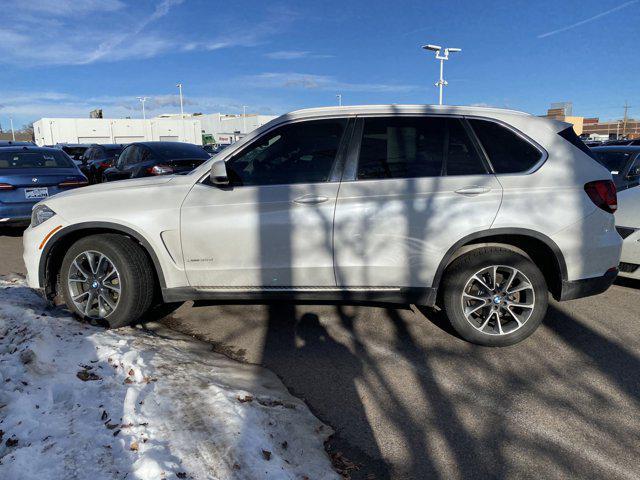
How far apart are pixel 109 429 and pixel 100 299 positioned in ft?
6.15

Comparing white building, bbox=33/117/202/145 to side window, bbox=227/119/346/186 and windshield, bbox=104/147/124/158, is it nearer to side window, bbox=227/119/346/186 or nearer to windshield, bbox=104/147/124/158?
windshield, bbox=104/147/124/158

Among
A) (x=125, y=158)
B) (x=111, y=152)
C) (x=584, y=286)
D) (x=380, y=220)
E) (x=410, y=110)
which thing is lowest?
(x=584, y=286)

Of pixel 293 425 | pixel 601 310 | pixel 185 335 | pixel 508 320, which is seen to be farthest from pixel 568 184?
pixel 185 335

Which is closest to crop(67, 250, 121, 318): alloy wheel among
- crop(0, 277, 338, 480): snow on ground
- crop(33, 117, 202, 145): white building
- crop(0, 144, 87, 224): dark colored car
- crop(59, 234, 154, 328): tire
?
crop(59, 234, 154, 328): tire

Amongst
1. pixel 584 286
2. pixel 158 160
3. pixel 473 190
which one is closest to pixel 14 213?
pixel 158 160

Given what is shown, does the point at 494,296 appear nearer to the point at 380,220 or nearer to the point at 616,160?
the point at 380,220

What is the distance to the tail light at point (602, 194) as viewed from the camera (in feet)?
12.3

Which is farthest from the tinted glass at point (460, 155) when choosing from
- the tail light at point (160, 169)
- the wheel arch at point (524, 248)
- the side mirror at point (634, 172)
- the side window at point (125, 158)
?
the side window at point (125, 158)

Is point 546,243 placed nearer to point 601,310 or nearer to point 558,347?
point 558,347

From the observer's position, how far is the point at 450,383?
344 cm

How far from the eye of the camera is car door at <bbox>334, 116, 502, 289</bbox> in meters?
3.74

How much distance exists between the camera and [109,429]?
2.53 m

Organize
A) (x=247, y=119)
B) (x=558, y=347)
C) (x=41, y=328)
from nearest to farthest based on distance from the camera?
(x=41, y=328) → (x=558, y=347) → (x=247, y=119)

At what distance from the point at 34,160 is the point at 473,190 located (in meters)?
8.28
